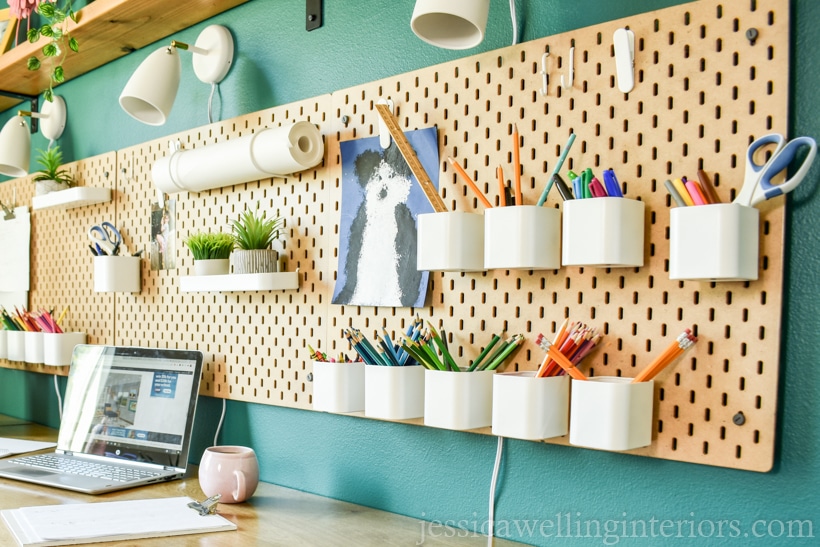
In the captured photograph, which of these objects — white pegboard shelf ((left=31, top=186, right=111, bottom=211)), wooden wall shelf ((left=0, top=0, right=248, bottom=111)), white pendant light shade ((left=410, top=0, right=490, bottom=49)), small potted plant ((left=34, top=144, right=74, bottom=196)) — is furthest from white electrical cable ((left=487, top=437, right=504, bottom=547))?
small potted plant ((left=34, top=144, right=74, bottom=196))

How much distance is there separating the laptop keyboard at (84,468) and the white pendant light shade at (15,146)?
82 cm

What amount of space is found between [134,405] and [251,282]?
18.3 inches

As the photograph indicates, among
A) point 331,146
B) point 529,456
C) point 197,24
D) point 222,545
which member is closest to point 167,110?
point 197,24

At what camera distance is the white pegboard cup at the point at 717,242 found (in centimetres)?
77

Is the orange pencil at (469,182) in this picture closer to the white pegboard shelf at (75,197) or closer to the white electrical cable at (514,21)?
the white electrical cable at (514,21)

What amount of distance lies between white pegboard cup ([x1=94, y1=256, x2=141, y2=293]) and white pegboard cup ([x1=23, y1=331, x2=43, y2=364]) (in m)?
0.35

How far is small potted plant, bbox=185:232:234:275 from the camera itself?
142 centimetres

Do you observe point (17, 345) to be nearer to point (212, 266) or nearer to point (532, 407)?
point (212, 266)

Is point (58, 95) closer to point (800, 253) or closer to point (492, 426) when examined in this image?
point (492, 426)

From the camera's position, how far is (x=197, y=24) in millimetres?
1641

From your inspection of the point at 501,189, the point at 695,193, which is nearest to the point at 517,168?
the point at 501,189

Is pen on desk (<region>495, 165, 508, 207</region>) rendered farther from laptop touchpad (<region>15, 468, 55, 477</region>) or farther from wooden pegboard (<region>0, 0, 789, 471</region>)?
laptop touchpad (<region>15, 468, 55, 477</region>)

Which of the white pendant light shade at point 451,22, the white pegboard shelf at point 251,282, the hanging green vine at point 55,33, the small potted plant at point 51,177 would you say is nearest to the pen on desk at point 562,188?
the white pendant light shade at point 451,22

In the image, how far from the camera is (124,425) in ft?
5.05
